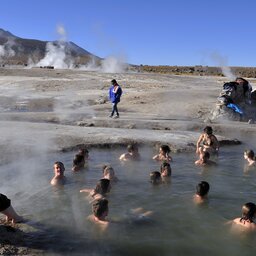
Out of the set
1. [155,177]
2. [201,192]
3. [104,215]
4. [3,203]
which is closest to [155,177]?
[155,177]

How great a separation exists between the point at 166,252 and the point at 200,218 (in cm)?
164

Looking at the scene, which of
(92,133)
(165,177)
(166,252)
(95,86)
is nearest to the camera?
(166,252)

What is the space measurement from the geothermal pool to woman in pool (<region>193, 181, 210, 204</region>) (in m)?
0.14

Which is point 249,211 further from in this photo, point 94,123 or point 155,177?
point 94,123

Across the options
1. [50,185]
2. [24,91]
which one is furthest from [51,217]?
[24,91]

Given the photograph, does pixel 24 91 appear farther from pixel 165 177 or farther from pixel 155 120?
pixel 165 177

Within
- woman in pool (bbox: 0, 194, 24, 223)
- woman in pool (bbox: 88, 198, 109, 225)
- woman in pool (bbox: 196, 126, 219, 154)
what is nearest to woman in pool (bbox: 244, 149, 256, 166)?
woman in pool (bbox: 196, 126, 219, 154)

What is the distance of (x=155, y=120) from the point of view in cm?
1744

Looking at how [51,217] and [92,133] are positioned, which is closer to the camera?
[51,217]

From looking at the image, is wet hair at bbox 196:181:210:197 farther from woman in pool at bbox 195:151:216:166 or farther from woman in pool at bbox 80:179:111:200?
woman in pool at bbox 195:151:216:166

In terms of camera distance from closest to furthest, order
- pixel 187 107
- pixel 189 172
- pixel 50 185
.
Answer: pixel 50 185 < pixel 189 172 < pixel 187 107

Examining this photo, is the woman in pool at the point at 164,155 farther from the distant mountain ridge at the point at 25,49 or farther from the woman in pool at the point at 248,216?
the distant mountain ridge at the point at 25,49

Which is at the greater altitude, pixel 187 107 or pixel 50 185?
pixel 187 107

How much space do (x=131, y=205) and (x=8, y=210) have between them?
2.30m
